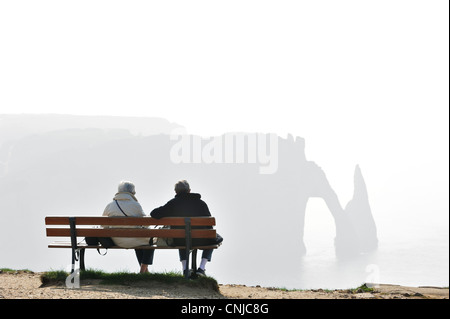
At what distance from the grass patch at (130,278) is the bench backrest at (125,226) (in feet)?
2.08

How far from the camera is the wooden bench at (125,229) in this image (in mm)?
9258

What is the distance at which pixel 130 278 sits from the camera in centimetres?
920

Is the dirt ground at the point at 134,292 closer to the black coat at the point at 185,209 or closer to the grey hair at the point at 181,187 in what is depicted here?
the black coat at the point at 185,209

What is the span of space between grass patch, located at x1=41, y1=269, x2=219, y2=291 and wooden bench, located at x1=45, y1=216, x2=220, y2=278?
20 cm

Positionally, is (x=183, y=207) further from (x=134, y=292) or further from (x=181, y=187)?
(x=134, y=292)

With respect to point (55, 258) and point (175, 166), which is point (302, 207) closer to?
point (175, 166)

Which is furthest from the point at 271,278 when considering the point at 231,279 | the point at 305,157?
the point at 305,157

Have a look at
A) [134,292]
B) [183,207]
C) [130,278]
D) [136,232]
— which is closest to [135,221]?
[136,232]

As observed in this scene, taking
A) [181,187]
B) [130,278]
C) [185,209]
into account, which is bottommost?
[130,278]

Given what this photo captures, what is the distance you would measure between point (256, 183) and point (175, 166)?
28.0m

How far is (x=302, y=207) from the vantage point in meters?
188

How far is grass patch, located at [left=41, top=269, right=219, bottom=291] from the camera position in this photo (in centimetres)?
919

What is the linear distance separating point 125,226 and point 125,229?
0.38ft

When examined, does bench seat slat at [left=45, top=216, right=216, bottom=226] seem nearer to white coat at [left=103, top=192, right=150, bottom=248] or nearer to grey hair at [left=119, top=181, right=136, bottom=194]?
white coat at [left=103, top=192, right=150, bottom=248]
